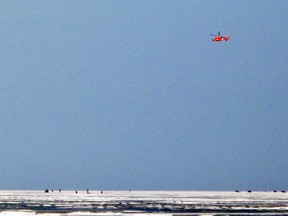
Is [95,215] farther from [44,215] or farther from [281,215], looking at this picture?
[281,215]

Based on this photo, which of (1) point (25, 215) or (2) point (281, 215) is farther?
(2) point (281, 215)

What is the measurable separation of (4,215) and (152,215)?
37.6 ft

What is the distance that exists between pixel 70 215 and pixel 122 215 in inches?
159

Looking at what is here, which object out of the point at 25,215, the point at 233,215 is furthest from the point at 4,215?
the point at 233,215

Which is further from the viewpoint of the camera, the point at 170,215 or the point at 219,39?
the point at 219,39

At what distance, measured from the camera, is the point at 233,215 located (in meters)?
42.3

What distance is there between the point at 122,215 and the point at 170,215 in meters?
4.08

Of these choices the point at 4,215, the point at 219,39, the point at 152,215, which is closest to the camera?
the point at 4,215

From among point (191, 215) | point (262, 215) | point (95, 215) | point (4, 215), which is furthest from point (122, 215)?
point (262, 215)

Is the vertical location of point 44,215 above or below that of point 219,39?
below

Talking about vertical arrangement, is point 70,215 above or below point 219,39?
below

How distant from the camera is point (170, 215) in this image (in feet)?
136

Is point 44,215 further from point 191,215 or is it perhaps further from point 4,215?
point 191,215

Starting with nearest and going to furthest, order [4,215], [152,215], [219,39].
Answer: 1. [4,215]
2. [152,215]
3. [219,39]
